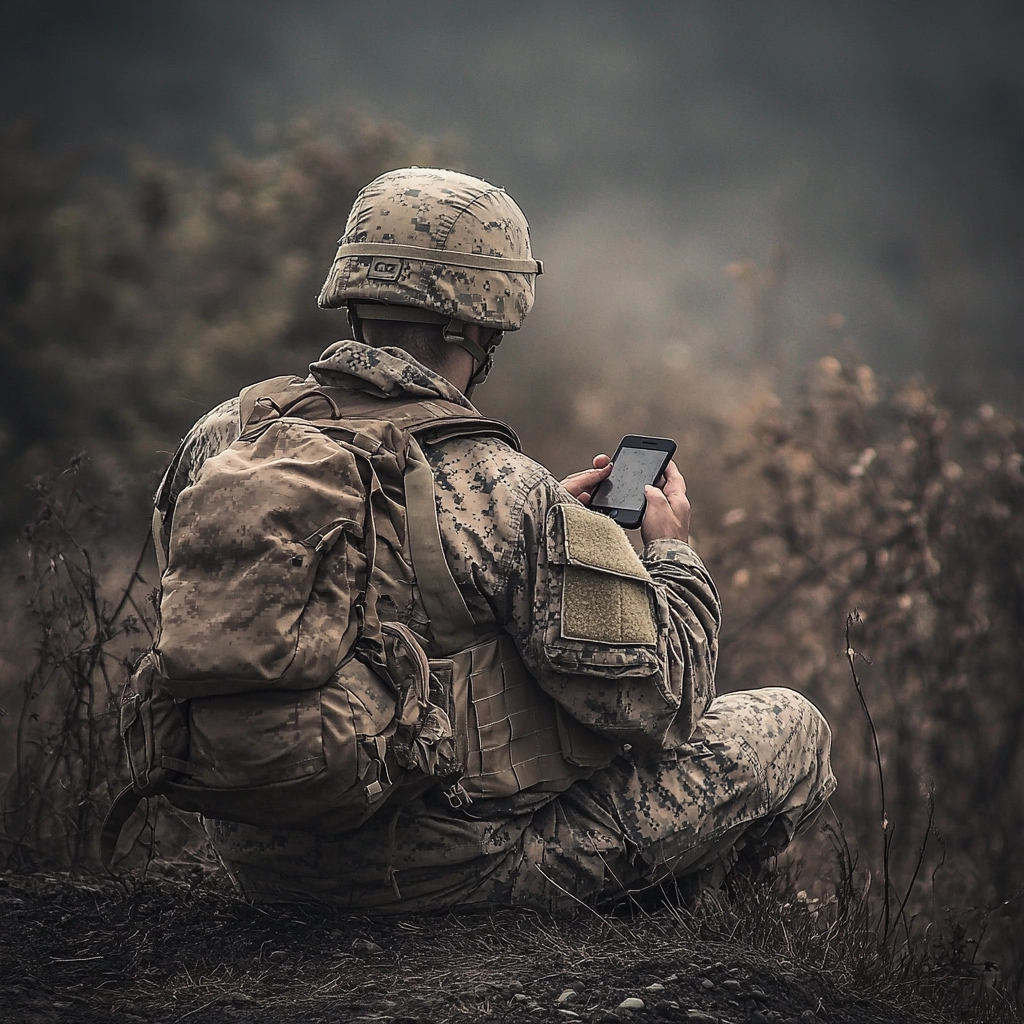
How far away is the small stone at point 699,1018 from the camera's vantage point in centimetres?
252

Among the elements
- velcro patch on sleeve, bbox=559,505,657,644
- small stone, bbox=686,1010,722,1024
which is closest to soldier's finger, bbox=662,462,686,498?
velcro patch on sleeve, bbox=559,505,657,644

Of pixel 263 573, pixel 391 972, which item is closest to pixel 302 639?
pixel 263 573

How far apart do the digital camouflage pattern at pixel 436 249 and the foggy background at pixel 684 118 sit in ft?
50.0

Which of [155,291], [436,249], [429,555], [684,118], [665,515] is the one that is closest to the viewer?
[429,555]

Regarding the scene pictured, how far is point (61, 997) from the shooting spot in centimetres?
271

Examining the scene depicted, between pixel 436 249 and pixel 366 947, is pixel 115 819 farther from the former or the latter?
pixel 436 249

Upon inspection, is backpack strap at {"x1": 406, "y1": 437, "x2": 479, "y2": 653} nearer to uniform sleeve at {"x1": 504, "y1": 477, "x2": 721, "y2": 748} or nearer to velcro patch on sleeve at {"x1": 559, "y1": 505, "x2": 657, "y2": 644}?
uniform sleeve at {"x1": 504, "y1": 477, "x2": 721, "y2": 748}

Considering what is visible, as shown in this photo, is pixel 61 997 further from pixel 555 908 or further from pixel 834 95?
pixel 834 95

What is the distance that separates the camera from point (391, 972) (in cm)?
273

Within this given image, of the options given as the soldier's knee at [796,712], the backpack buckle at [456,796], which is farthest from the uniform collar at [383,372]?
the soldier's knee at [796,712]

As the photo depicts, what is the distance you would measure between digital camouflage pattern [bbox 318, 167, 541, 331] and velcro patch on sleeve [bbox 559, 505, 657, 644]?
1.91ft

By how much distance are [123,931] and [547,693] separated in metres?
1.30

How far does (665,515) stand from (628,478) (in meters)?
0.19

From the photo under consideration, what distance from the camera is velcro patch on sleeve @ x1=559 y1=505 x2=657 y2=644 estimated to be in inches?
105
